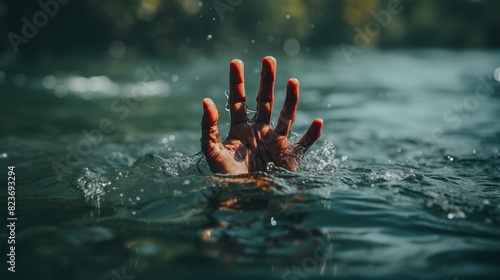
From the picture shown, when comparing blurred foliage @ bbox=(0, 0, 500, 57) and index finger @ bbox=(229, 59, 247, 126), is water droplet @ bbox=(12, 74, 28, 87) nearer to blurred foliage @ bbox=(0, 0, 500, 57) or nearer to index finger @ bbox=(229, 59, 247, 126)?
blurred foliage @ bbox=(0, 0, 500, 57)

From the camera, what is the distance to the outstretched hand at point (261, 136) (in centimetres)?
372

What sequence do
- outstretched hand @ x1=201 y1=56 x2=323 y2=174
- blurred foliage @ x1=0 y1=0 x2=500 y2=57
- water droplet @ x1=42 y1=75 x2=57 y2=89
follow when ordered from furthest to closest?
blurred foliage @ x1=0 y1=0 x2=500 y2=57
water droplet @ x1=42 y1=75 x2=57 y2=89
outstretched hand @ x1=201 y1=56 x2=323 y2=174

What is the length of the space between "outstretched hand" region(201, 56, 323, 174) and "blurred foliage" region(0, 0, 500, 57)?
15.2 feet

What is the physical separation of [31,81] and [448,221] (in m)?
19.2

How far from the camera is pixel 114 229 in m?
3.05

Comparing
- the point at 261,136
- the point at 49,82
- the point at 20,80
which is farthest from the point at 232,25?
the point at 261,136

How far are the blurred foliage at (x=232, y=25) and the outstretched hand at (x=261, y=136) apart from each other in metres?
4.63

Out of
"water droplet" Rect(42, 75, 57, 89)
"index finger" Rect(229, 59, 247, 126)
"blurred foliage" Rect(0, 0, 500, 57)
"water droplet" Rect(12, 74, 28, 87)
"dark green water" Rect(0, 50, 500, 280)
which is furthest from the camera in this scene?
"blurred foliage" Rect(0, 0, 500, 57)

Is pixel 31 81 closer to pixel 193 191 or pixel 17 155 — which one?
pixel 17 155

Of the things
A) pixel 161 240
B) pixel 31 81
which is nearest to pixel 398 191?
pixel 161 240

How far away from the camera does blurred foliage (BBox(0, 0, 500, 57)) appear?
32.4 meters

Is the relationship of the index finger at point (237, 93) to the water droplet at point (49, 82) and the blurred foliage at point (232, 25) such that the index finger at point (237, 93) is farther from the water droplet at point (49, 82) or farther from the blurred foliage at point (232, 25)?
the water droplet at point (49, 82)

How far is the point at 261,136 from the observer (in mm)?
3928

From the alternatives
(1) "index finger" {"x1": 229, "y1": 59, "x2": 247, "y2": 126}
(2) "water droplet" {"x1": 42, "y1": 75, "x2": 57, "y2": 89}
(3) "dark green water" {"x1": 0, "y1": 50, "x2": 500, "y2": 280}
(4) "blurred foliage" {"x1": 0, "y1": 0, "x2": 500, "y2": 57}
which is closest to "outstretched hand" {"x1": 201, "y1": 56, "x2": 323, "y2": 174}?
(1) "index finger" {"x1": 229, "y1": 59, "x2": 247, "y2": 126}
